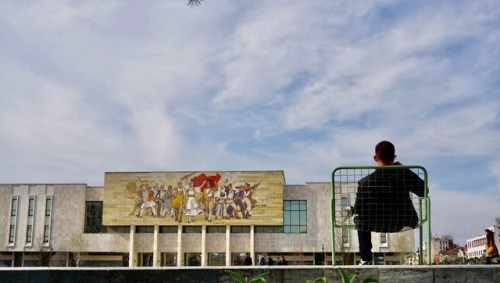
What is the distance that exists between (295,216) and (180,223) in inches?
466

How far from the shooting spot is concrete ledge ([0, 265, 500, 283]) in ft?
15.1

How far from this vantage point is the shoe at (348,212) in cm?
552

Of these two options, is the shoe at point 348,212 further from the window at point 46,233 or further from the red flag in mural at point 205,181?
the window at point 46,233

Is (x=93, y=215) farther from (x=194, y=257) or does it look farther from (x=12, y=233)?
(x=194, y=257)

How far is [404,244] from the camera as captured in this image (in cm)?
6134

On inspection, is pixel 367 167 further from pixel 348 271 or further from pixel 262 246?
pixel 262 246

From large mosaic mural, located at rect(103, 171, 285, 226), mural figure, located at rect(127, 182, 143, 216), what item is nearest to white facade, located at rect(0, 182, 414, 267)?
large mosaic mural, located at rect(103, 171, 285, 226)

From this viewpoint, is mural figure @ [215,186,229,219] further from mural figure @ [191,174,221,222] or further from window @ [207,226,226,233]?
window @ [207,226,226,233]

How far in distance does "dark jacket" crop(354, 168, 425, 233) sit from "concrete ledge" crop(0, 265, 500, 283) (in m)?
0.77

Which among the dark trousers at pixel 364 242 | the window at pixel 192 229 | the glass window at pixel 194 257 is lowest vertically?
the glass window at pixel 194 257

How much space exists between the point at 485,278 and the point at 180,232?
60.2m

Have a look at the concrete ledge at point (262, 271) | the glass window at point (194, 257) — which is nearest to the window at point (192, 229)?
the glass window at point (194, 257)

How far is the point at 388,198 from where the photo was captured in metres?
5.45

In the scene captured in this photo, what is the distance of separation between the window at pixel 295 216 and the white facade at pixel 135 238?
412 millimetres
